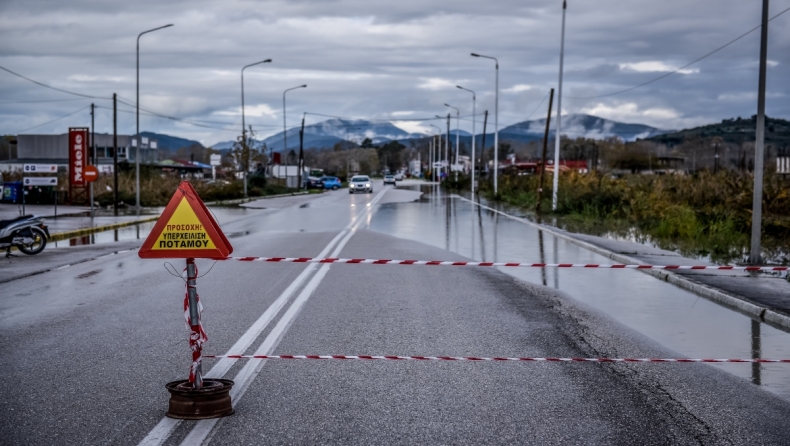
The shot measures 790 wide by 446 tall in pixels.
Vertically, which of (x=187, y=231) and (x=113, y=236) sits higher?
(x=187, y=231)

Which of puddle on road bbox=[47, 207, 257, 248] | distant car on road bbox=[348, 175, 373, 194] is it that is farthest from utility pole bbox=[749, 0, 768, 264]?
distant car on road bbox=[348, 175, 373, 194]

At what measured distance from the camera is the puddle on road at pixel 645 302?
29.1ft

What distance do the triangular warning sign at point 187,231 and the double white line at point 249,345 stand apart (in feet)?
3.72

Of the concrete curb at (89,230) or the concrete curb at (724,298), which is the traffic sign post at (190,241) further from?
the concrete curb at (89,230)

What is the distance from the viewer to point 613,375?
757 cm

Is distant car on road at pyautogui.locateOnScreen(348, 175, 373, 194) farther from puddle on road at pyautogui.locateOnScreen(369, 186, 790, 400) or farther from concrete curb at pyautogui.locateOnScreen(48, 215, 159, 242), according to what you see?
puddle on road at pyautogui.locateOnScreen(369, 186, 790, 400)

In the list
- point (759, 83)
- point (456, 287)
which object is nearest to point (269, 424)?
point (456, 287)

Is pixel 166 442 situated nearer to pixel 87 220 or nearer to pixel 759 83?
pixel 759 83

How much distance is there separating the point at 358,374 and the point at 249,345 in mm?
1643

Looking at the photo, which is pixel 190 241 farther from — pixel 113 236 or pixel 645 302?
pixel 113 236

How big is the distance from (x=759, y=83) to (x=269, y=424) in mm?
13699

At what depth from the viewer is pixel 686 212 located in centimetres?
2856

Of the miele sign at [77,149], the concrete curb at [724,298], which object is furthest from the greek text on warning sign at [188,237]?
the miele sign at [77,149]

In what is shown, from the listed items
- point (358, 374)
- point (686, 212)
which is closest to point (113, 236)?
point (686, 212)
